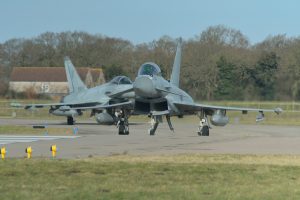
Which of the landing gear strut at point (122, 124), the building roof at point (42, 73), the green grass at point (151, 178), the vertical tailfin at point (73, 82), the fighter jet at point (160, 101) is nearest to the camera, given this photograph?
the green grass at point (151, 178)

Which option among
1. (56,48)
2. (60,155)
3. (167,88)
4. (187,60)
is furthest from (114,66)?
(60,155)

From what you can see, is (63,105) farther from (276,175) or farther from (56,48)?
(56,48)

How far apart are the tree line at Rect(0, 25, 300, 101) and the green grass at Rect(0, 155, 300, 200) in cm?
2301

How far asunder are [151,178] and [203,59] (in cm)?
4175

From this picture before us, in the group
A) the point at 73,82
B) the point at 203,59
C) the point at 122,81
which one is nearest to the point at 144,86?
the point at 122,81

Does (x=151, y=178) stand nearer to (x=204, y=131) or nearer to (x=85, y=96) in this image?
(x=204, y=131)

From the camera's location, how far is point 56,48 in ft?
279

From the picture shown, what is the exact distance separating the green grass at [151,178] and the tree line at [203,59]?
75.5ft

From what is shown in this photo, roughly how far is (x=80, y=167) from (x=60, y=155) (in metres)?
4.09

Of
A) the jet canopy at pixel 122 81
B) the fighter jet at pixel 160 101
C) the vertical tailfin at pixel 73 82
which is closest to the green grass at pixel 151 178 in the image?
the fighter jet at pixel 160 101

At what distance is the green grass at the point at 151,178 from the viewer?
31.2ft

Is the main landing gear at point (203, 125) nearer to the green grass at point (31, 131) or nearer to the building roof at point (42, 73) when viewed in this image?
the green grass at point (31, 131)

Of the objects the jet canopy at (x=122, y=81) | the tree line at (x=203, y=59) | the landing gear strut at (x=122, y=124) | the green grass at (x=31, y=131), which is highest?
the tree line at (x=203, y=59)

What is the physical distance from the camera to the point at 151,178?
445 inches
